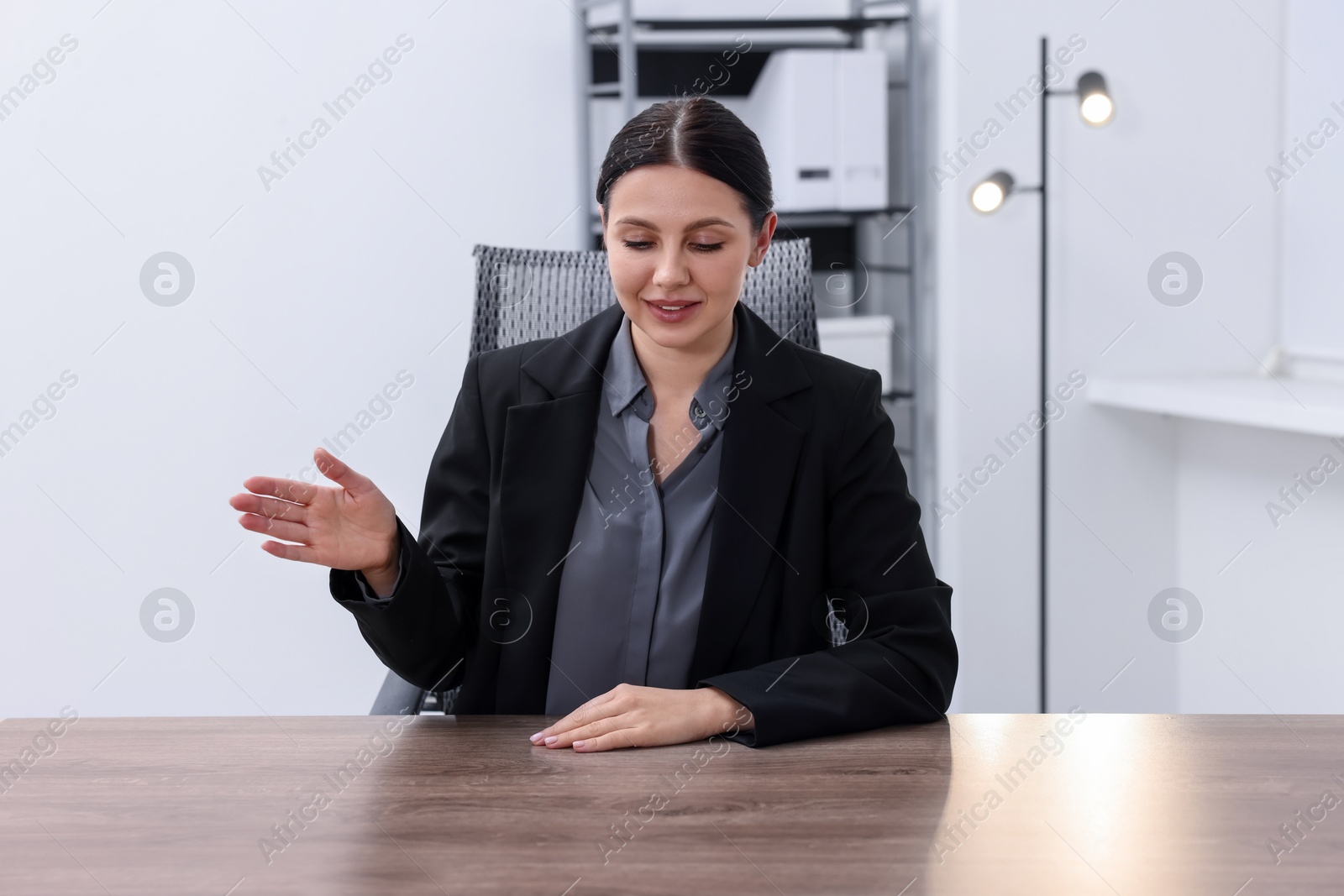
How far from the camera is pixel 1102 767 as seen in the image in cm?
95

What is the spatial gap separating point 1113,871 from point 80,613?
8.24ft

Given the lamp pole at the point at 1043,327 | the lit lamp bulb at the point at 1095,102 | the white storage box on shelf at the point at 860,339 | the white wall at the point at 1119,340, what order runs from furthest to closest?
the white storage box on shelf at the point at 860,339 → the white wall at the point at 1119,340 → the lamp pole at the point at 1043,327 → the lit lamp bulb at the point at 1095,102

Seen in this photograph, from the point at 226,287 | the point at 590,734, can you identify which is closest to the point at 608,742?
the point at 590,734

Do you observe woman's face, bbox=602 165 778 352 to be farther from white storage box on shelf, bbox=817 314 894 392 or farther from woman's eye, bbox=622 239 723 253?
white storage box on shelf, bbox=817 314 894 392

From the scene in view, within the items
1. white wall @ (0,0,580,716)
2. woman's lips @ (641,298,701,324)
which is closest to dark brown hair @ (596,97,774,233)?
woman's lips @ (641,298,701,324)

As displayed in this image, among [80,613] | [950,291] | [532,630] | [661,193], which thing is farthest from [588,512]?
[80,613]

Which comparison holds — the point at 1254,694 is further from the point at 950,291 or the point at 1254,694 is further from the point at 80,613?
the point at 80,613

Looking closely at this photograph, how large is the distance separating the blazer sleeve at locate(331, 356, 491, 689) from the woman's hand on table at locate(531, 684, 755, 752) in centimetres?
22

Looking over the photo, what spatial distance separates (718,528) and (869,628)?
202 mm

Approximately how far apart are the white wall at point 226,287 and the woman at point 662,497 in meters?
1.38

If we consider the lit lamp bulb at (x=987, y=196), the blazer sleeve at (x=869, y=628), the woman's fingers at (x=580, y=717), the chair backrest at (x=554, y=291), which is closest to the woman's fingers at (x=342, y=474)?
the woman's fingers at (x=580, y=717)

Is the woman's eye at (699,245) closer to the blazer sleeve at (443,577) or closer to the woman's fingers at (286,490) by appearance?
the blazer sleeve at (443,577)

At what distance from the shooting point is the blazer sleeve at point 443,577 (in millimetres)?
1151

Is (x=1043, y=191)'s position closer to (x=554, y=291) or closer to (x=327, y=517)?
(x=554, y=291)
